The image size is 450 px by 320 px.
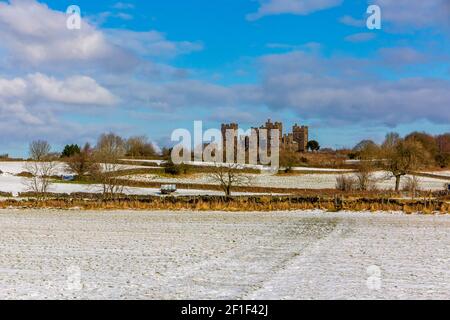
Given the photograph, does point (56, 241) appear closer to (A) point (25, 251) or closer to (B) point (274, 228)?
(A) point (25, 251)

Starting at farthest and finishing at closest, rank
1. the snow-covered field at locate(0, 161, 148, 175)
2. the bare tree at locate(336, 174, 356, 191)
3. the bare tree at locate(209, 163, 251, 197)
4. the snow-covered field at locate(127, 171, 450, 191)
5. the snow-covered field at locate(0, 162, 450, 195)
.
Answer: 1. the snow-covered field at locate(0, 161, 148, 175)
2. the snow-covered field at locate(127, 171, 450, 191)
3. the snow-covered field at locate(0, 162, 450, 195)
4. the bare tree at locate(336, 174, 356, 191)
5. the bare tree at locate(209, 163, 251, 197)

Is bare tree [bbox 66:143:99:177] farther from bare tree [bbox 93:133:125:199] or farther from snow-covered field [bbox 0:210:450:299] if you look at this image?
snow-covered field [bbox 0:210:450:299]

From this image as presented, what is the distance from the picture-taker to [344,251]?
64.6 ft

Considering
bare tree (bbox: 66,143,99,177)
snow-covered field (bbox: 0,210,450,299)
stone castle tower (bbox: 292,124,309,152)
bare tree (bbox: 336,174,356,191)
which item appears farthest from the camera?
stone castle tower (bbox: 292,124,309,152)

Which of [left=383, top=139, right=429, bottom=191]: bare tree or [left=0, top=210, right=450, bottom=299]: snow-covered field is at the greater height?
[left=383, top=139, right=429, bottom=191]: bare tree

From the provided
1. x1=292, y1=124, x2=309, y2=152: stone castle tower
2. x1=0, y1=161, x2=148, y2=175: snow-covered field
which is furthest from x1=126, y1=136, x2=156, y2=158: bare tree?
x1=292, y1=124, x2=309, y2=152: stone castle tower

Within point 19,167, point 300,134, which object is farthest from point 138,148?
point 300,134

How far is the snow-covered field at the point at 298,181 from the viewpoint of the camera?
71438 mm

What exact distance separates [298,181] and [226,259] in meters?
61.1

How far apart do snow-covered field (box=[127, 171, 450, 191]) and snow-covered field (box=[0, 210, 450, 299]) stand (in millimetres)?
39809

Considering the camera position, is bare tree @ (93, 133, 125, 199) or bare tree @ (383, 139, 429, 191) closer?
bare tree @ (93, 133, 125, 199)

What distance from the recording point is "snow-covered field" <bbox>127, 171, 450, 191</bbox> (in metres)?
71.4

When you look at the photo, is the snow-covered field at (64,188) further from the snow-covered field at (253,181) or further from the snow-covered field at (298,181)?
the snow-covered field at (298,181)
